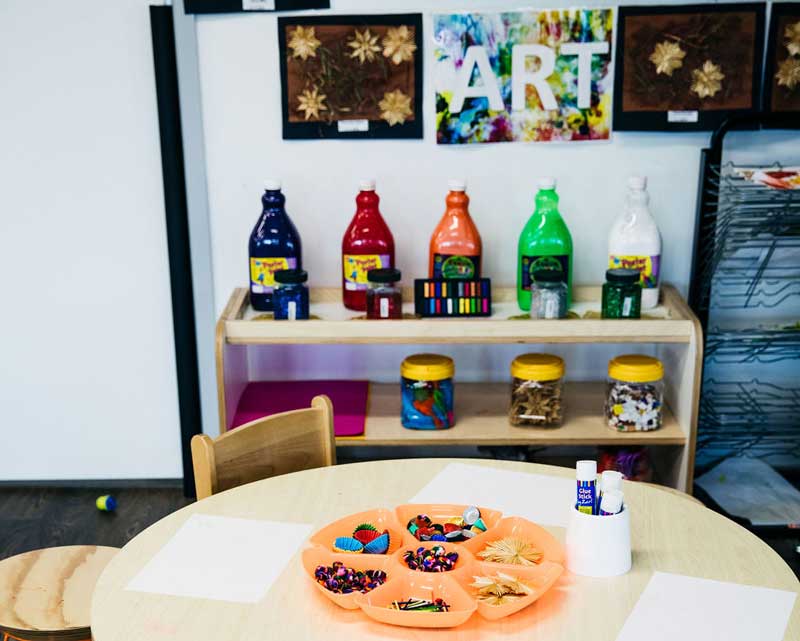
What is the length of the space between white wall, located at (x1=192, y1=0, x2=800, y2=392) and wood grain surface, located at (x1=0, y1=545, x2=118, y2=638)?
118cm

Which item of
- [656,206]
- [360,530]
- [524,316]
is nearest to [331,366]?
[524,316]

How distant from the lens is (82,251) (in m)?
2.97

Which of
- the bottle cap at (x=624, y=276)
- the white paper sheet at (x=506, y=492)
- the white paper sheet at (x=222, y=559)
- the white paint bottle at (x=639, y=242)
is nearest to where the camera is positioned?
the white paper sheet at (x=222, y=559)

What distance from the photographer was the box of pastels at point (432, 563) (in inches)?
53.9

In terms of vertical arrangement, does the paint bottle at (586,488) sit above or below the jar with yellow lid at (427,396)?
above

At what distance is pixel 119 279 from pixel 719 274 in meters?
1.84

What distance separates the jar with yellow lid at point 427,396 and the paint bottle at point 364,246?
250 mm

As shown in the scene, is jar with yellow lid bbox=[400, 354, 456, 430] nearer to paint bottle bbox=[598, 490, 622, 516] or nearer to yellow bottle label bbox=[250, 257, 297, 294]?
yellow bottle label bbox=[250, 257, 297, 294]

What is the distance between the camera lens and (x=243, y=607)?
1.40 m

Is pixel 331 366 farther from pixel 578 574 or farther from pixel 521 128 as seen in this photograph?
pixel 578 574

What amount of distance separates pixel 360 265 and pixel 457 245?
0.28 meters

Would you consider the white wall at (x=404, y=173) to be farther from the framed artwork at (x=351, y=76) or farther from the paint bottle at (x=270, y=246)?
the paint bottle at (x=270, y=246)

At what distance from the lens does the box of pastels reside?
1369 mm

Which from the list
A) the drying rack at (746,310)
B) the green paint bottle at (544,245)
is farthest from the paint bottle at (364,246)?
the drying rack at (746,310)
